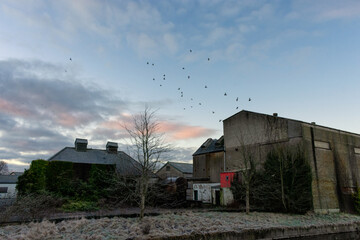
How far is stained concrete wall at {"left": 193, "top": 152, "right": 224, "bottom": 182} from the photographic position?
86.6ft

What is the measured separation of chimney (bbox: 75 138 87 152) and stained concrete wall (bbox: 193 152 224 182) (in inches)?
491

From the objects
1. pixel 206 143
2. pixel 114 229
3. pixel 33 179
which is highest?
pixel 206 143

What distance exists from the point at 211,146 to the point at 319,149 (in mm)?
12102

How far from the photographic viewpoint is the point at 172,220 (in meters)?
11.4

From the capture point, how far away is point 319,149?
19.1m

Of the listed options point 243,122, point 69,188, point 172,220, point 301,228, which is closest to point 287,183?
point 301,228

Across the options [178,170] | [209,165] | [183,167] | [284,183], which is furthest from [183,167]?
[284,183]

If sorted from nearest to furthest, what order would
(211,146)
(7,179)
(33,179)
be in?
(33,179), (211,146), (7,179)

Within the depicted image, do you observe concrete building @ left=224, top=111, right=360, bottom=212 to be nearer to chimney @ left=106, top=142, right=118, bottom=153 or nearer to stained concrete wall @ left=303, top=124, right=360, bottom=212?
stained concrete wall @ left=303, top=124, right=360, bottom=212

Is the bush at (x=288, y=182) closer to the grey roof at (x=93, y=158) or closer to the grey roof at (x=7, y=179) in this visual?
the grey roof at (x=93, y=158)

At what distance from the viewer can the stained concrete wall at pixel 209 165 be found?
26409 millimetres

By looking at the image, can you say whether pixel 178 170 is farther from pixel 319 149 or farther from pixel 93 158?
pixel 319 149

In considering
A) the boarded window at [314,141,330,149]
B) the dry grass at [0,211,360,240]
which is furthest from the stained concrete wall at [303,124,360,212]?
the dry grass at [0,211,360,240]

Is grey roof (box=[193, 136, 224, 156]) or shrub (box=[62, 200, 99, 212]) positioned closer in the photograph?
shrub (box=[62, 200, 99, 212])
